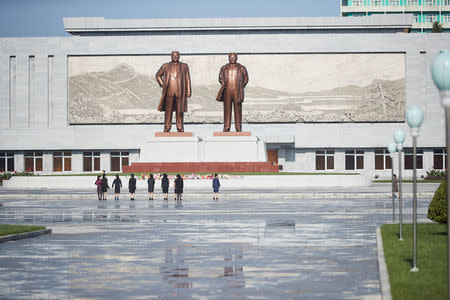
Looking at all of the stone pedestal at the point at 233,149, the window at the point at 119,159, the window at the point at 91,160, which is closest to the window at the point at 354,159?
the window at the point at 119,159

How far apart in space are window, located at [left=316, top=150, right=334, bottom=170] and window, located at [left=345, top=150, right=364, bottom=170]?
57.9 inches

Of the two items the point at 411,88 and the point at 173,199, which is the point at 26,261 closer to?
the point at 173,199

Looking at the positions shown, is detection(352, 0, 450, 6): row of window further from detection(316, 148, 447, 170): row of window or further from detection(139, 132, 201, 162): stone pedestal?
detection(139, 132, 201, 162): stone pedestal

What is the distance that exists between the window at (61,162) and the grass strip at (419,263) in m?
62.0

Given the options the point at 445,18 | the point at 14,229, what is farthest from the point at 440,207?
the point at 445,18

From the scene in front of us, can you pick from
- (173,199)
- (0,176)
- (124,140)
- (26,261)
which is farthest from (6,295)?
(124,140)

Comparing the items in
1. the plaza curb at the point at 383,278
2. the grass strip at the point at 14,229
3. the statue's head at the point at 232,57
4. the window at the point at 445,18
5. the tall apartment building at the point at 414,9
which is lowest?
the grass strip at the point at 14,229

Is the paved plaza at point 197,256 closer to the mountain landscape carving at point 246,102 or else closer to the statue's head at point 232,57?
the statue's head at point 232,57

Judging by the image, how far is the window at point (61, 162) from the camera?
76.8 m

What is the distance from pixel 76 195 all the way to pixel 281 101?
42.3m

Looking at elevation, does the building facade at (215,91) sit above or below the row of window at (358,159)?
above

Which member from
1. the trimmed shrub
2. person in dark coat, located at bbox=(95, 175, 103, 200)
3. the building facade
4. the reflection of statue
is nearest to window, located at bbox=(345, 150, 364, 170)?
the building facade

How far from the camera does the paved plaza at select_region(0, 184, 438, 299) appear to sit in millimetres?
10047

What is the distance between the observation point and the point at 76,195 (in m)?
36.9
